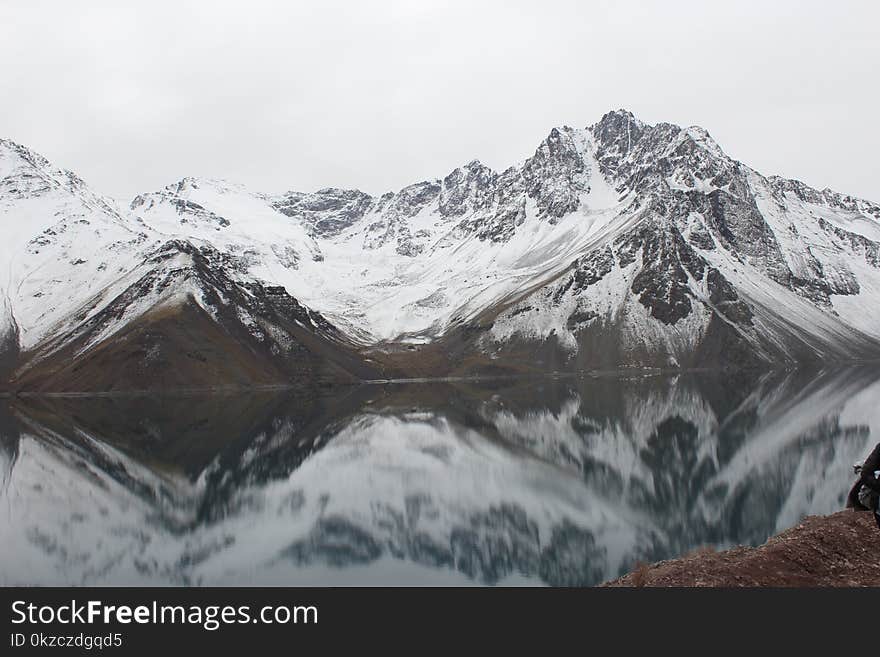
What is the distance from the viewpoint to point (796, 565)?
104 ft

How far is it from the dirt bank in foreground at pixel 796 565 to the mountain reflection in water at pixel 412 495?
18020mm

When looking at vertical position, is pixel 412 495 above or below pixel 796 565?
above

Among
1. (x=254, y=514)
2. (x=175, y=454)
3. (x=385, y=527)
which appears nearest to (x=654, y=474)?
(x=385, y=527)

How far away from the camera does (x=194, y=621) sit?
23516 mm

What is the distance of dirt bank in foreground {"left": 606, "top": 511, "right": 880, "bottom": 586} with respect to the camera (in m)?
30.1

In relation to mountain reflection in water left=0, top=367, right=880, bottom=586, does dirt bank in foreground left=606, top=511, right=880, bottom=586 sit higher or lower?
lower

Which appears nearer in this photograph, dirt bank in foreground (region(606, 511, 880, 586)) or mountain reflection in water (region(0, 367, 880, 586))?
dirt bank in foreground (region(606, 511, 880, 586))

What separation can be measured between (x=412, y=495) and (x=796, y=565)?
55.3 m

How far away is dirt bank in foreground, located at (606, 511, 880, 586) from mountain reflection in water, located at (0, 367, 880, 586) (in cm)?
1802

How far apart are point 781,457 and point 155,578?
247ft

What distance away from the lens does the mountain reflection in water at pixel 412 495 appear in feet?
188

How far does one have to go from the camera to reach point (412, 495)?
83.3 metres

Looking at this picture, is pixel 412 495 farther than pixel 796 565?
Yes

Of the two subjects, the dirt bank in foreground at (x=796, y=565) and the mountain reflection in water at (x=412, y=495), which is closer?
the dirt bank in foreground at (x=796, y=565)
